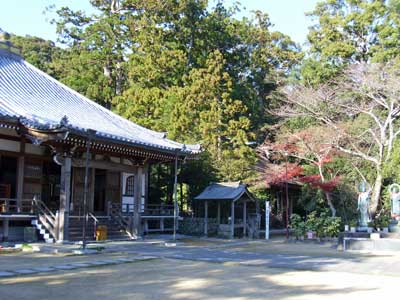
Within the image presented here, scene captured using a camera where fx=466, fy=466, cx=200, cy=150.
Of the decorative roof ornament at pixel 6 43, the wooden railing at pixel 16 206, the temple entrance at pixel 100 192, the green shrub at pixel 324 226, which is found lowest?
the green shrub at pixel 324 226

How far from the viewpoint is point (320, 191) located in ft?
77.4

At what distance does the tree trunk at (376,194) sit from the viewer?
2172cm

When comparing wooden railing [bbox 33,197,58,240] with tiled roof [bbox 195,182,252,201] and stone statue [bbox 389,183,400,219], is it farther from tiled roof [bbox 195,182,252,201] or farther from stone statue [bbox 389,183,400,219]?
stone statue [bbox 389,183,400,219]

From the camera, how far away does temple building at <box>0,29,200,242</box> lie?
568 inches

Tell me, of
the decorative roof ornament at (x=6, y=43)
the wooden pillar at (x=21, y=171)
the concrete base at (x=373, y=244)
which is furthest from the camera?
the decorative roof ornament at (x=6, y=43)

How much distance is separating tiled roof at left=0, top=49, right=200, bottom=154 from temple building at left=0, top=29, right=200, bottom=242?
0.12 feet

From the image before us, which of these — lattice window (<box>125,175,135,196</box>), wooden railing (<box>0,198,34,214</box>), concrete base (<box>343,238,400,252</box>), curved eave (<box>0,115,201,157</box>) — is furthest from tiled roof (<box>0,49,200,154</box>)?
concrete base (<box>343,238,400,252</box>)

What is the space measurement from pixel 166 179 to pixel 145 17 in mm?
11028

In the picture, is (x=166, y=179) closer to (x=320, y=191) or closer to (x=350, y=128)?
(x=320, y=191)

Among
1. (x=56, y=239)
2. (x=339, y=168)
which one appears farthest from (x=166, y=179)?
(x=56, y=239)

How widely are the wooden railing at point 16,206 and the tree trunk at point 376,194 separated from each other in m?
15.3

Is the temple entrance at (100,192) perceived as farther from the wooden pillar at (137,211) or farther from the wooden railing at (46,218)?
the wooden railing at (46,218)

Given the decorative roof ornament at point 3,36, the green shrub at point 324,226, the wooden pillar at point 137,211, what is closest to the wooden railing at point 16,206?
the wooden pillar at point 137,211

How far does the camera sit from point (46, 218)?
14.8 metres
